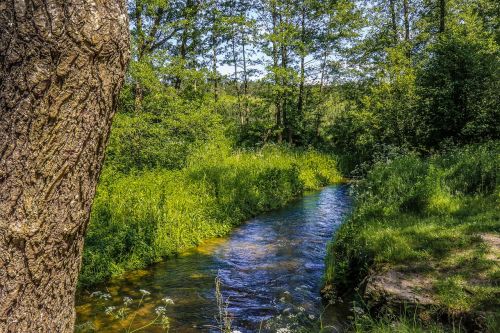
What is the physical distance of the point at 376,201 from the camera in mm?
7887

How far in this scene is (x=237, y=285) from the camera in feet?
20.6

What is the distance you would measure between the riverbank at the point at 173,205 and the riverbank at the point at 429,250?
3377mm

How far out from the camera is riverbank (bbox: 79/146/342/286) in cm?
680

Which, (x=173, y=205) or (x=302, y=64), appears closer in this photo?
(x=173, y=205)

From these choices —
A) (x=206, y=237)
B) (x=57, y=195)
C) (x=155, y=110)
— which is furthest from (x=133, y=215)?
(x=57, y=195)

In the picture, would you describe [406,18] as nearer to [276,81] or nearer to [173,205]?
[276,81]

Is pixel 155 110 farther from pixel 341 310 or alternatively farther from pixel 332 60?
pixel 332 60

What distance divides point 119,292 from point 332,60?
20.4 m

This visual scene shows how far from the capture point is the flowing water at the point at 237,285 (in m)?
5.03

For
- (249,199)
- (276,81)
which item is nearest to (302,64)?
(276,81)

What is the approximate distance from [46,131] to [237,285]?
5177 millimetres

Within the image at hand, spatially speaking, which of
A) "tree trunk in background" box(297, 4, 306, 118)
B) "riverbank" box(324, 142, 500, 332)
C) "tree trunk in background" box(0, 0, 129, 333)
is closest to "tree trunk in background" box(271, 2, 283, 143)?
"tree trunk in background" box(297, 4, 306, 118)

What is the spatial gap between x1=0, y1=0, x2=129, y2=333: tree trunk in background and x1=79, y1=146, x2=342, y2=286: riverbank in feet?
16.0

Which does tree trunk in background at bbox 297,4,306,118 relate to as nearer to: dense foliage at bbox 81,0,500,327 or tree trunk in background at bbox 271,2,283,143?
dense foliage at bbox 81,0,500,327
